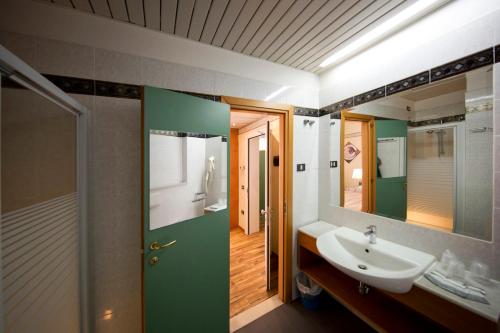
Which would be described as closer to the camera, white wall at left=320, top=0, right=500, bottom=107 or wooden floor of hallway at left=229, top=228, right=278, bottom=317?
white wall at left=320, top=0, right=500, bottom=107

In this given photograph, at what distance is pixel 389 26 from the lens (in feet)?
4.14

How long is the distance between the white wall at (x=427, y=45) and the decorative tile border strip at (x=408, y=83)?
31mm

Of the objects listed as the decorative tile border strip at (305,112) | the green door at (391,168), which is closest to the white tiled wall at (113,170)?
the decorative tile border strip at (305,112)

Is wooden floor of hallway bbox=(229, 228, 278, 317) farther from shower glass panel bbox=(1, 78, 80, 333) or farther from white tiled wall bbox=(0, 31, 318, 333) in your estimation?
shower glass panel bbox=(1, 78, 80, 333)

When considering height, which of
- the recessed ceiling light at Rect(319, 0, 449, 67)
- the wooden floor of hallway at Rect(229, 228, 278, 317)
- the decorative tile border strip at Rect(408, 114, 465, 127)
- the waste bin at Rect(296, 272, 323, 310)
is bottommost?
the wooden floor of hallway at Rect(229, 228, 278, 317)

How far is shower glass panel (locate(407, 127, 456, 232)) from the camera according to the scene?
1.15 metres

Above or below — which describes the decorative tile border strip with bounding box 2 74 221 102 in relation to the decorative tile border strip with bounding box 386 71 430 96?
below

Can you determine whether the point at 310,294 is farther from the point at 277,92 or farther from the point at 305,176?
the point at 277,92

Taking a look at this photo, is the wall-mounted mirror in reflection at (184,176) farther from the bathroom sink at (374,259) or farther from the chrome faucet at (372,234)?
the chrome faucet at (372,234)

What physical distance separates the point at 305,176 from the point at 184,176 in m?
1.22

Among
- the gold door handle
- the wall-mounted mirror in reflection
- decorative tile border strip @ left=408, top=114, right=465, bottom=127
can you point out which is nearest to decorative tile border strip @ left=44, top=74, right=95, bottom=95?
the wall-mounted mirror in reflection

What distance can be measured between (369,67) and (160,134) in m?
1.74

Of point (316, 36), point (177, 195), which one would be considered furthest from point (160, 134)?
point (316, 36)

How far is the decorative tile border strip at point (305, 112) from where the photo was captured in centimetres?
182
